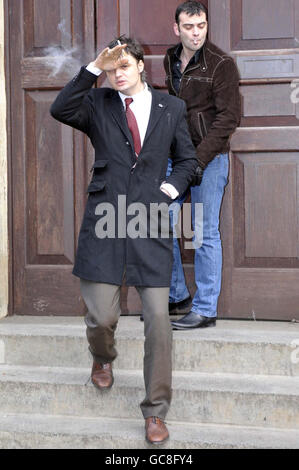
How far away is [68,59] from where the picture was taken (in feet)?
14.5

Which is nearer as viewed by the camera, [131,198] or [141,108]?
[131,198]

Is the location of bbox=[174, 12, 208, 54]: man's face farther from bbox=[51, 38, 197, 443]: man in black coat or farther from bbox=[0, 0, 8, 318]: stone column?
bbox=[0, 0, 8, 318]: stone column

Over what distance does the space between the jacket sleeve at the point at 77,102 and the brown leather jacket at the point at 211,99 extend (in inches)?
35.1

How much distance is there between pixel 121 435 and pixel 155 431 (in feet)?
0.75

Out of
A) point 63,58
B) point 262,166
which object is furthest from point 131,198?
point 63,58

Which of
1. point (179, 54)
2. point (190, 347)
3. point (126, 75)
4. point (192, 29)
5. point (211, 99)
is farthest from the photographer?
point (179, 54)

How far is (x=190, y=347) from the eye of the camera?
372cm

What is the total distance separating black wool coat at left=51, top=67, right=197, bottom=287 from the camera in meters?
3.07

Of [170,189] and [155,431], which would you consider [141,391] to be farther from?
[170,189]

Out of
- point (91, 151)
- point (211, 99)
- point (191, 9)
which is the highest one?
point (191, 9)

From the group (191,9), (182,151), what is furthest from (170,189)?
(191,9)

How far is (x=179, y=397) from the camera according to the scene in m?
3.43

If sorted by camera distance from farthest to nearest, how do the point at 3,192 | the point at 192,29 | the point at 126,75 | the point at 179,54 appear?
the point at 3,192, the point at 179,54, the point at 192,29, the point at 126,75

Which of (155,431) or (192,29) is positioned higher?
(192,29)
